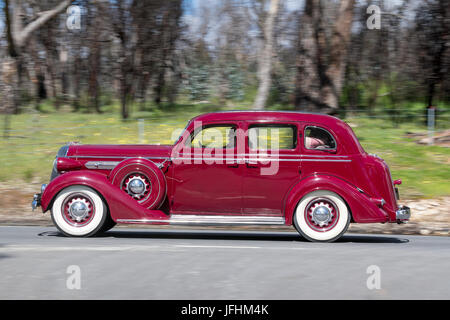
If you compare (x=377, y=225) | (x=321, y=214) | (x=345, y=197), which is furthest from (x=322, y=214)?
(x=377, y=225)

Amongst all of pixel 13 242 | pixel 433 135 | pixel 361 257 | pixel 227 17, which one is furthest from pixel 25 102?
pixel 361 257

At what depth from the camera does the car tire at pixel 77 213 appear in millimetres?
9148

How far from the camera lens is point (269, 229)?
11.2 m

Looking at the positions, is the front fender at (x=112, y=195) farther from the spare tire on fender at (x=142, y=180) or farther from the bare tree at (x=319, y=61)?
the bare tree at (x=319, y=61)

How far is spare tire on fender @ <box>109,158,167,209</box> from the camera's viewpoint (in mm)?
9062

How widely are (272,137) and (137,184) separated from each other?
2113 mm

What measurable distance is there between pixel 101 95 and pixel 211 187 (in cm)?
1943

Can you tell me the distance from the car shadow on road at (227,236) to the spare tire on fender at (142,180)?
2.45 feet

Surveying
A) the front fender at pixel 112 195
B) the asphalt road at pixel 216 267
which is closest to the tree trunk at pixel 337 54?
the asphalt road at pixel 216 267

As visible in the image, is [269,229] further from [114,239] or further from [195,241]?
[114,239]

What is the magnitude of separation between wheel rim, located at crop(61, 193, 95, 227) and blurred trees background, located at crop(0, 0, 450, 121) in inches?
440

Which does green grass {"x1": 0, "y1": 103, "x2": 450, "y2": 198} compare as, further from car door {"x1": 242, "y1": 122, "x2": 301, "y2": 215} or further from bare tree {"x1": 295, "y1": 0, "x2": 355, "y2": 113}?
car door {"x1": 242, "y1": 122, "x2": 301, "y2": 215}

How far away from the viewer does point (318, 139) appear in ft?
30.4
